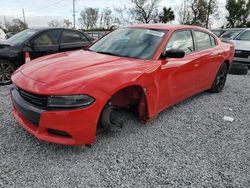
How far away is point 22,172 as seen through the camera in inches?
85.8

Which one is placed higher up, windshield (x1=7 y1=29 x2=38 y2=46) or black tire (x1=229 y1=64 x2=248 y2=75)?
windshield (x1=7 y1=29 x2=38 y2=46)

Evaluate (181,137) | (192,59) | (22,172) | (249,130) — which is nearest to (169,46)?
(192,59)

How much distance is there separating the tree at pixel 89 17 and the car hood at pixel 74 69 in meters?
50.0

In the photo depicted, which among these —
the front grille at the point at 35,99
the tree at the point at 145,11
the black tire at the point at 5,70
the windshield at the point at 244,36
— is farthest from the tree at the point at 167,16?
the front grille at the point at 35,99

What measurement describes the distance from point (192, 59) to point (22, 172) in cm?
296

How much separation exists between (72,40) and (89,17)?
158 feet

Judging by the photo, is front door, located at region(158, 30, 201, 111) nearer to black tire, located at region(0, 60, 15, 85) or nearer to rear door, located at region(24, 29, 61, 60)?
rear door, located at region(24, 29, 61, 60)

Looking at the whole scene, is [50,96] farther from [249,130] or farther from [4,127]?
[249,130]

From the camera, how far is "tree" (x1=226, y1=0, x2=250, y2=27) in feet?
104

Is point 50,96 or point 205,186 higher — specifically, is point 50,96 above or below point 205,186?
above

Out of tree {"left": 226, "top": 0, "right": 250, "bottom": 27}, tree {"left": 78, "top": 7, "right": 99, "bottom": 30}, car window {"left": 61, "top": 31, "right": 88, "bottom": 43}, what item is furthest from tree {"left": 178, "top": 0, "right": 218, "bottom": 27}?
car window {"left": 61, "top": 31, "right": 88, "bottom": 43}

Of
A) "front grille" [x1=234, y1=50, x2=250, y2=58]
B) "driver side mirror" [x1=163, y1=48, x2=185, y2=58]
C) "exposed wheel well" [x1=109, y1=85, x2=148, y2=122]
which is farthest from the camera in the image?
"front grille" [x1=234, y1=50, x2=250, y2=58]

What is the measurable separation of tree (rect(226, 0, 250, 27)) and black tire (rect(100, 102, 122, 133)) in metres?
35.6

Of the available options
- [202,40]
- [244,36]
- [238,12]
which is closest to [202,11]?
[238,12]
